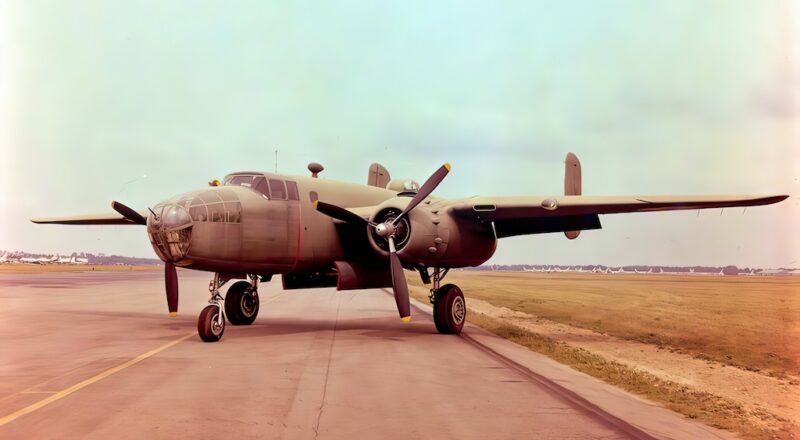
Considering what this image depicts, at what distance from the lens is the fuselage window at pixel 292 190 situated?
18.1 metres

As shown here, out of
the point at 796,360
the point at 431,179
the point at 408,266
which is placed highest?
the point at 431,179

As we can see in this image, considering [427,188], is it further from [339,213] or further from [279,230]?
[279,230]

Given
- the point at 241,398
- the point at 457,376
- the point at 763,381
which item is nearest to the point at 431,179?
the point at 457,376

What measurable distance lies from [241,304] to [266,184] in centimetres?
484

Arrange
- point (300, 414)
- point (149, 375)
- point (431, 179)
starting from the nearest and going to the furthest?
point (300, 414) < point (149, 375) < point (431, 179)

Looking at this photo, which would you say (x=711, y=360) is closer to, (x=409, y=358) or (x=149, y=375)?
(x=409, y=358)

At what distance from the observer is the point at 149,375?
34.9 feet

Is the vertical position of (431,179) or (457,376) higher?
(431,179)

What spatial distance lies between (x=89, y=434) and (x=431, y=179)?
523 inches

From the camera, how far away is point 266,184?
1767 centimetres

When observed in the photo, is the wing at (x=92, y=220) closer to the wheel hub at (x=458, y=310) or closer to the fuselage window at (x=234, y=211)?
the fuselage window at (x=234, y=211)

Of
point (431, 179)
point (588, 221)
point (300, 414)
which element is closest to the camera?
point (300, 414)

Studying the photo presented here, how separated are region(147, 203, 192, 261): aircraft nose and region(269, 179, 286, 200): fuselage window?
302 cm

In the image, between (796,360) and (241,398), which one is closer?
(241,398)
